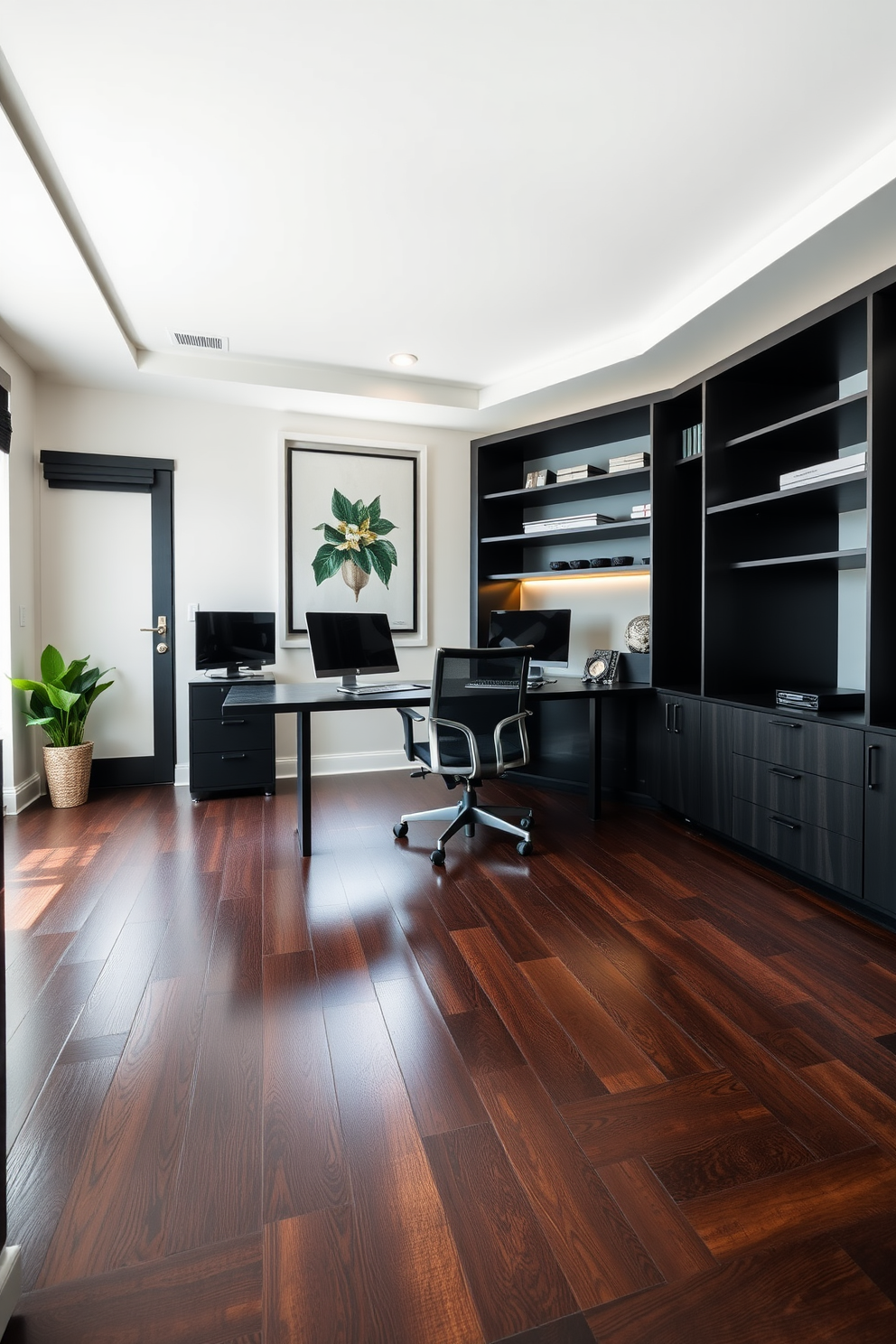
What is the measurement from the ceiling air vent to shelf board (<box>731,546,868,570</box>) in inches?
121

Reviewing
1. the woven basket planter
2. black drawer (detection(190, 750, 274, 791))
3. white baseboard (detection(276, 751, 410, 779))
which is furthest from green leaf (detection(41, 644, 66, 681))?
white baseboard (detection(276, 751, 410, 779))

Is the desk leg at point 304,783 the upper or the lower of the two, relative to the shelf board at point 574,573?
lower

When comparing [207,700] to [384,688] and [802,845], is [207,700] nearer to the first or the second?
[384,688]

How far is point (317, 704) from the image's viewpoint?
308 cm

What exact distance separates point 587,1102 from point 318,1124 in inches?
23.6

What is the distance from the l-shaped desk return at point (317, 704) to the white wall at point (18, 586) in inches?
59.5

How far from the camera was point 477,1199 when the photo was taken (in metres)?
1.30

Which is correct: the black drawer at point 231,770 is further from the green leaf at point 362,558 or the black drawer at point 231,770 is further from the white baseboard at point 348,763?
the green leaf at point 362,558

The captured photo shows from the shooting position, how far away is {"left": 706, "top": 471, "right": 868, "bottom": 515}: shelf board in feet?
8.95

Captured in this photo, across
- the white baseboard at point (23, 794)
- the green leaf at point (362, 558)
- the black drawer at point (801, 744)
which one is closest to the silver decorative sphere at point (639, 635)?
the black drawer at point (801, 744)

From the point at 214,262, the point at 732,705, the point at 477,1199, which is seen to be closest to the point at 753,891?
the point at 732,705

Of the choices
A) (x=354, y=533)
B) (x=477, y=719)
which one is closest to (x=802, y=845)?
(x=477, y=719)

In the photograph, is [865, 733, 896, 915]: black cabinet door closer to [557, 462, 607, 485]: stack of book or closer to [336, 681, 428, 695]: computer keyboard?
Answer: [336, 681, 428, 695]: computer keyboard

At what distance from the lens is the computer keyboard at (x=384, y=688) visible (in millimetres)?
3361
